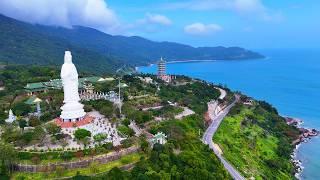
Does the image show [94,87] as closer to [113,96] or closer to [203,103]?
[113,96]

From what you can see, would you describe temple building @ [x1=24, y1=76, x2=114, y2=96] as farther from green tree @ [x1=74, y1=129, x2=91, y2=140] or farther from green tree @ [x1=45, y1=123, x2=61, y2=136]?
green tree @ [x1=74, y1=129, x2=91, y2=140]

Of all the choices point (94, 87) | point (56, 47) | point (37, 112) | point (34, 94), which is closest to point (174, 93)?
point (94, 87)

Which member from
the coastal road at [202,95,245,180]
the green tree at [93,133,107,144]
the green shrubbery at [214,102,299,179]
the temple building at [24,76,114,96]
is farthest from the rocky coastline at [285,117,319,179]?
the temple building at [24,76,114,96]

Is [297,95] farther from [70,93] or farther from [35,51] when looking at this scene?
[35,51]

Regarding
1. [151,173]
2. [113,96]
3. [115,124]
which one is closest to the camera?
[151,173]

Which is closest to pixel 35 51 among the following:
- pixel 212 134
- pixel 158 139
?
pixel 212 134

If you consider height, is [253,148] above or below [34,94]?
below

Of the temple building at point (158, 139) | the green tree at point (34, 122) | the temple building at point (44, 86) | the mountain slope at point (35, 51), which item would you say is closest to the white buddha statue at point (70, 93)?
the green tree at point (34, 122)
